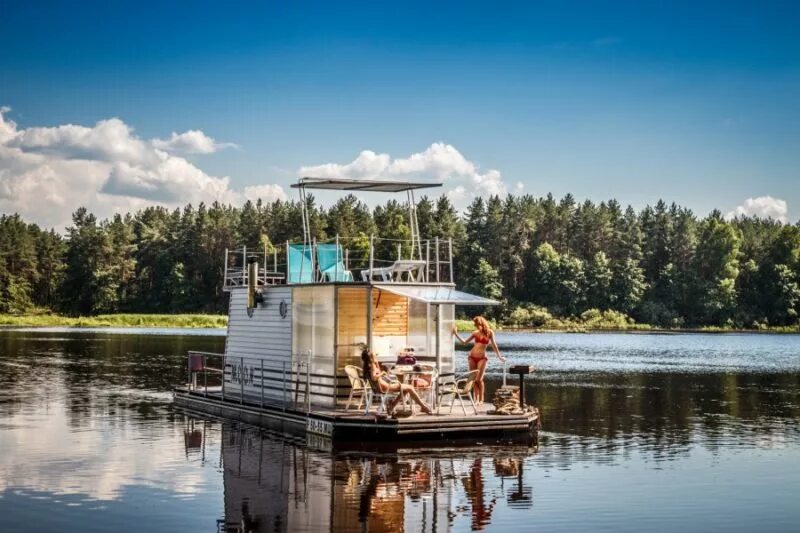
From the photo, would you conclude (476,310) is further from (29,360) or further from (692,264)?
(29,360)

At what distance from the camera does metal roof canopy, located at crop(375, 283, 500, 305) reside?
24.6 m

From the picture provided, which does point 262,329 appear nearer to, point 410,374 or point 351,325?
point 351,325

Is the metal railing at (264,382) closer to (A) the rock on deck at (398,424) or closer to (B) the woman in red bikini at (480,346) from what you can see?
(A) the rock on deck at (398,424)

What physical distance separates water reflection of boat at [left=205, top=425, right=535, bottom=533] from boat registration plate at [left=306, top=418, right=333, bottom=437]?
45 centimetres

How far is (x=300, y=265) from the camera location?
27.8 m

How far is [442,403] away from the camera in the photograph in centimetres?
2675

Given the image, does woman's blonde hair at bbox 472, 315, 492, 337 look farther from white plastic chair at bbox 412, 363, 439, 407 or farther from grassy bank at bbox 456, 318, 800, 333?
grassy bank at bbox 456, 318, 800, 333

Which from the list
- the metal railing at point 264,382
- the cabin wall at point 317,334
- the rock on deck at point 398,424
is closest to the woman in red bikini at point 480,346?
the rock on deck at point 398,424

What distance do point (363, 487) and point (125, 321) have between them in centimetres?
10601

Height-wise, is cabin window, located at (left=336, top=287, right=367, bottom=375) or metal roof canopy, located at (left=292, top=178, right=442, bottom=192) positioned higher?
metal roof canopy, located at (left=292, top=178, right=442, bottom=192)

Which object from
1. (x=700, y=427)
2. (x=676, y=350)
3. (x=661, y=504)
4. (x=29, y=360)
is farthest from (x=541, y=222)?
(x=661, y=504)

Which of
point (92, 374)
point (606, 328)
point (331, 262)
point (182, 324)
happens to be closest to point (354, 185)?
point (331, 262)

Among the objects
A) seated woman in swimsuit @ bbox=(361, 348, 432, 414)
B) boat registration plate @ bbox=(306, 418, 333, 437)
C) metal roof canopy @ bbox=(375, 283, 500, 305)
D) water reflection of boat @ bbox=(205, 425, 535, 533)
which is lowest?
water reflection of boat @ bbox=(205, 425, 535, 533)

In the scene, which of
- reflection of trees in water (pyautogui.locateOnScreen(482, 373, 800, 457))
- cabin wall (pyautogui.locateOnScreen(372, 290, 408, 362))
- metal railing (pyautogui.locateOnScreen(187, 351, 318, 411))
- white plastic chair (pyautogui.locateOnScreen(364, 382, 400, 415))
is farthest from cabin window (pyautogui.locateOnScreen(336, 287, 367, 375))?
reflection of trees in water (pyautogui.locateOnScreen(482, 373, 800, 457))
